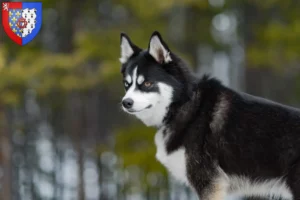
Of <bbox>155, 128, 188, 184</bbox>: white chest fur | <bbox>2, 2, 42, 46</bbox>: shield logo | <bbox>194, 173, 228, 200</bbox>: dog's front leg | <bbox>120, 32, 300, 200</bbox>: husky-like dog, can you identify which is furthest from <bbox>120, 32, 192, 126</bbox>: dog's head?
<bbox>2, 2, 42, 46</bbox>: shield logo

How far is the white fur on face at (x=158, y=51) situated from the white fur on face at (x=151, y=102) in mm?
228

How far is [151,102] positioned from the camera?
4551 mm

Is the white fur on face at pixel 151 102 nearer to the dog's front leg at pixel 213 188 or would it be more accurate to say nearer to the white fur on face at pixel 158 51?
the white fur on face at pixel 158 51

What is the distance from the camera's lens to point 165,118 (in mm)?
4738

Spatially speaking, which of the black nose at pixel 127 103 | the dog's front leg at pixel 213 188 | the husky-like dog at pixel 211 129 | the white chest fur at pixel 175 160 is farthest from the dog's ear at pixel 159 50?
the dog's front leg at pixel 213 188

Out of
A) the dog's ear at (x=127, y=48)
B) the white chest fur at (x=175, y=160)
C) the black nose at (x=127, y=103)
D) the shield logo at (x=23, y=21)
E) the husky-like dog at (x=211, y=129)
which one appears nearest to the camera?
the husky-like dog at (x=211, y=129)

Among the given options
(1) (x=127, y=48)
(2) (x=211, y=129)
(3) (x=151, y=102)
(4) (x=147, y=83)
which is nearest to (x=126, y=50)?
(1) (x=127, y=48)

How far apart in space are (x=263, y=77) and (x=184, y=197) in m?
4.81

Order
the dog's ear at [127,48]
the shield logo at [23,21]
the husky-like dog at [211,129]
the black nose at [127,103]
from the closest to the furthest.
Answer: the husky-like dog at [211,129] < the black nose at [127,103] < the dog's ear at [127,48] < the shield logo at [23,21]

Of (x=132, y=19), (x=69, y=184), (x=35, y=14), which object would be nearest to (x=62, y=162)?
(x=69, y=184)

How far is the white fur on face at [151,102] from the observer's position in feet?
14.7

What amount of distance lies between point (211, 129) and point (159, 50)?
86cm

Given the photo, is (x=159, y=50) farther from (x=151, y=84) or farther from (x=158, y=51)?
(x=151, y=84)

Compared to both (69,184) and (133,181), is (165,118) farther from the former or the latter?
(69,184)
